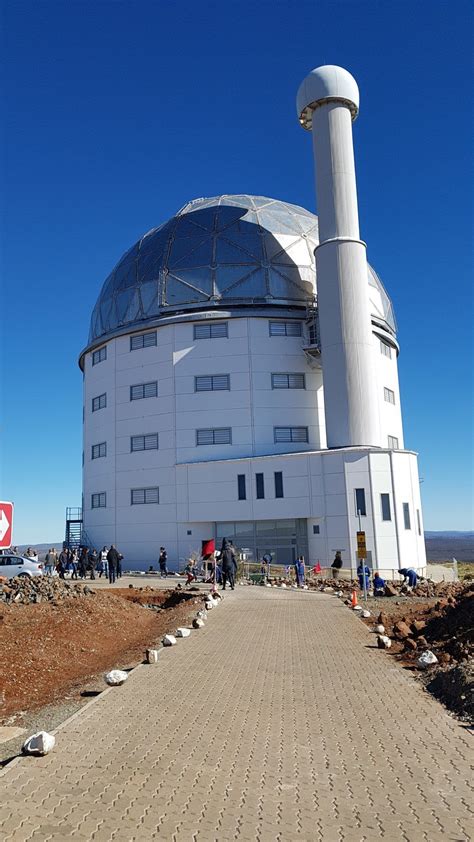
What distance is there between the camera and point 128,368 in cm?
4153

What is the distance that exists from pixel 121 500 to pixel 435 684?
3234cm

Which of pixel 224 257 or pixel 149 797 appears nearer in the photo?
pixel 149 797

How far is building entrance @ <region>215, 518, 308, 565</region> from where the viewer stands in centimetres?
3541

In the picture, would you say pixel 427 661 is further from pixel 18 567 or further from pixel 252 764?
pixel 18 567

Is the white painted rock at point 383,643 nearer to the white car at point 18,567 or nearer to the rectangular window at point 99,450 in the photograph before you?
the white car at point 18,567

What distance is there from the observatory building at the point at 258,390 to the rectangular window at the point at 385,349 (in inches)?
9.8

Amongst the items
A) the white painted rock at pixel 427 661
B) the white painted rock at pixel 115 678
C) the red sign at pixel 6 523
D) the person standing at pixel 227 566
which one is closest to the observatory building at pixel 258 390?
the person standing at pixel 227 566

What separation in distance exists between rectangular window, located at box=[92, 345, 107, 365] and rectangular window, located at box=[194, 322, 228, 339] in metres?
7.50

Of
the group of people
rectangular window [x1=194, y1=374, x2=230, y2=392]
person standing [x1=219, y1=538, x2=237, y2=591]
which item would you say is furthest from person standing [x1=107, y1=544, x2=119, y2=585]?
rectangular window [x1=194, y1=374, x2=230, y2=392]

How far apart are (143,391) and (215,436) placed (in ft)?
18.6

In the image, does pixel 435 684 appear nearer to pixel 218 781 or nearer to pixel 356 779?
pixel 356 779

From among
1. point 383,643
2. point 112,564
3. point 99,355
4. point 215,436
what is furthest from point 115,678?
point 99,355

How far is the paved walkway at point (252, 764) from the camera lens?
190 inches

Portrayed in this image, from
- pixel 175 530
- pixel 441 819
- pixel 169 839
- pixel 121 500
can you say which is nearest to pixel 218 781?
pixel 169 839
